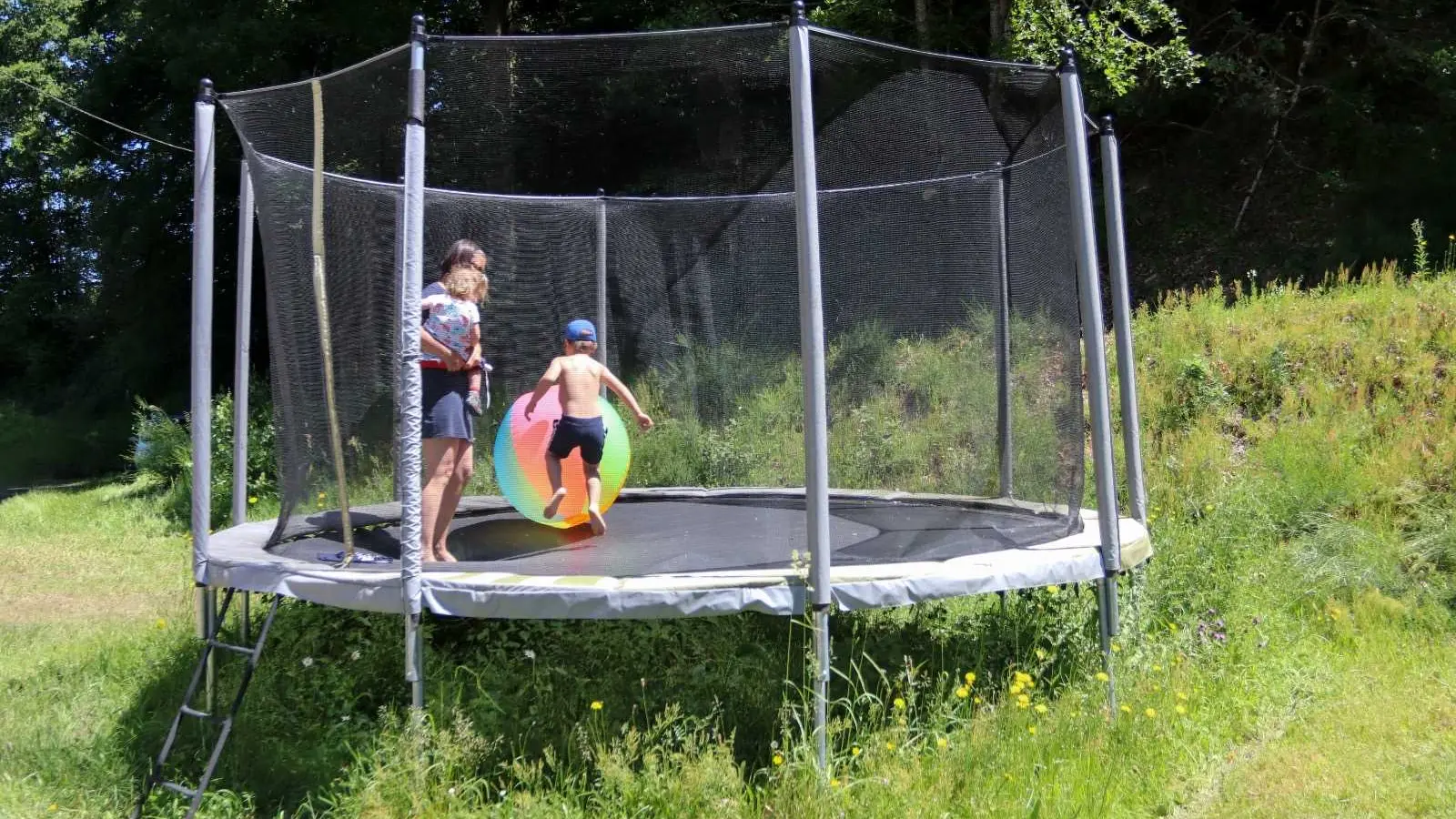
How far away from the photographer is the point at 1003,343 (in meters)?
3.89

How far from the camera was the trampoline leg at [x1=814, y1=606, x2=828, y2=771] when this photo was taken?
2.54 m

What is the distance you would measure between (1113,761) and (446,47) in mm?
2367

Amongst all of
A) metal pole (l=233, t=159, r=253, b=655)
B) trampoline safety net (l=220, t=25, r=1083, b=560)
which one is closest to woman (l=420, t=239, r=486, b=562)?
trampoline safety net (l=220, t=25, r=1083, b=560)

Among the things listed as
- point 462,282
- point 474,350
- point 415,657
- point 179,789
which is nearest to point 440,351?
point 474,350

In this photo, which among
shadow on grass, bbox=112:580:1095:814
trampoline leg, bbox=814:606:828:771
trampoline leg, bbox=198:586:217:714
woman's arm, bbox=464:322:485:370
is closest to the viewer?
trampoline leg, bbox=814:606:828:771

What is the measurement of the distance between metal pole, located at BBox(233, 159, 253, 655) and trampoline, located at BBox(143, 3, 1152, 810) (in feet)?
0.05

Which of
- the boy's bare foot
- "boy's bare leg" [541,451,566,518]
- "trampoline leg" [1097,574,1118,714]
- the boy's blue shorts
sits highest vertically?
the boy's blue shorts

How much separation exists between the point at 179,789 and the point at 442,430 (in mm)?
1118

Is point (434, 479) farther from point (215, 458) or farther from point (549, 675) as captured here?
point (215, 458)

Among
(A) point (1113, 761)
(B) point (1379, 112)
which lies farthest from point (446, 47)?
(B) point (1379, 112)

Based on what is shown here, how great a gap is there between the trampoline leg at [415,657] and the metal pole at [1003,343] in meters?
2.02

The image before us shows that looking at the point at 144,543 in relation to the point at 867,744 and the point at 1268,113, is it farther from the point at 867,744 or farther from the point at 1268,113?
the point at 1268,113

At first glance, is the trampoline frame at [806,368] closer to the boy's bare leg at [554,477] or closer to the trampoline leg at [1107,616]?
the trampoline leg at [1107,616]

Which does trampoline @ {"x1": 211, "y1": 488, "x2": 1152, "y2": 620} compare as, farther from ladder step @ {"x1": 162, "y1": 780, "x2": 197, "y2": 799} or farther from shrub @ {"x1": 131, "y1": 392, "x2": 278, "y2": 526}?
shrub @ {"x1": 131, "y1": 392, "x2": 278, "y2": 526}
